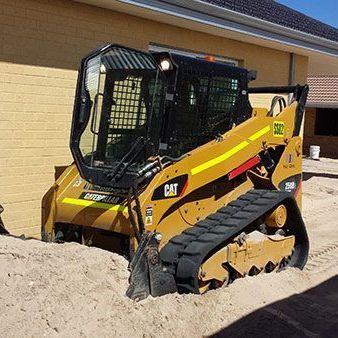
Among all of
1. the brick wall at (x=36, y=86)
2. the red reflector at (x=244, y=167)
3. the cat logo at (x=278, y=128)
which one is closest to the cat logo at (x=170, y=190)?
the red reflector at (x=244, y=167)

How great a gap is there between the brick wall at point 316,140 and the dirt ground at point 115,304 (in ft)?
69.5

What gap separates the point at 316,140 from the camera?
27.0 m

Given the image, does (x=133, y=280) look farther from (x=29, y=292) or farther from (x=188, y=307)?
(x=29, y=292)

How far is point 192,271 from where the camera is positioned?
510 cm

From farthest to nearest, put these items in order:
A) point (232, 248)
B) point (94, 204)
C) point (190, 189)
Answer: point (232, 248) < point (190, 189) < point (94, 204)

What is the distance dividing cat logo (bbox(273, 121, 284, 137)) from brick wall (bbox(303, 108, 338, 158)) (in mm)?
19810

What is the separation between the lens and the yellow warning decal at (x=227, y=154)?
18.5ft

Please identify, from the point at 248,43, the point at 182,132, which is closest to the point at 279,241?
the point at 182,132

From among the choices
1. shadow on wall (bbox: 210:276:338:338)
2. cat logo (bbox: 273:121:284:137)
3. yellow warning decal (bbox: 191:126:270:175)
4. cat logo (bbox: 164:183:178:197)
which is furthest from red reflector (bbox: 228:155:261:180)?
shadow on wall (bbox: 210:276:338:338)

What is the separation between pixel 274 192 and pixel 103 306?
2.71 m

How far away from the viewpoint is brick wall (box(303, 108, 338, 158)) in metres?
26.5

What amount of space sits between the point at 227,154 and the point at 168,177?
2.95 ft

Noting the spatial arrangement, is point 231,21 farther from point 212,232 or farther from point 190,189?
point 212,232

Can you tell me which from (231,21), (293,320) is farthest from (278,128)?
(231,21)
